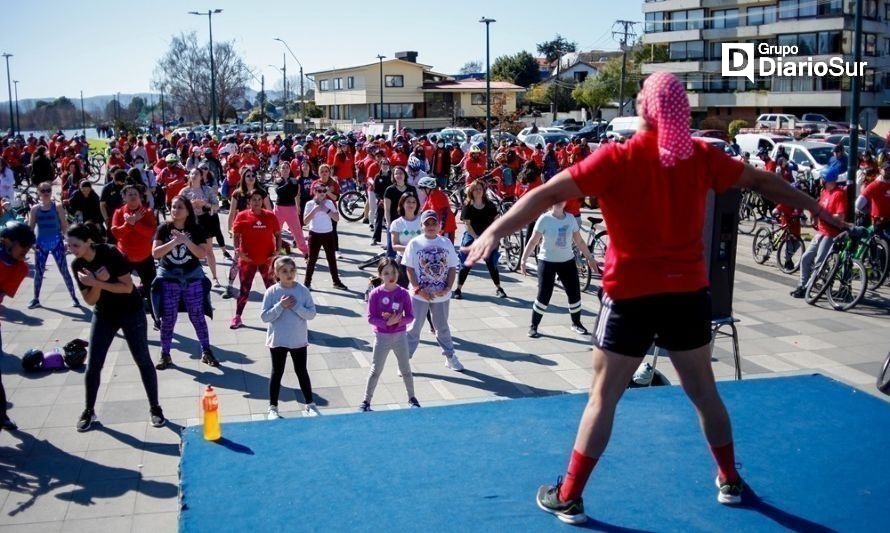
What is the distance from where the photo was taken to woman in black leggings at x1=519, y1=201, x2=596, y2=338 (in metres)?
10.6

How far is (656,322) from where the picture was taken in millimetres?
3885

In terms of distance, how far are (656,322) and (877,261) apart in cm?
1072

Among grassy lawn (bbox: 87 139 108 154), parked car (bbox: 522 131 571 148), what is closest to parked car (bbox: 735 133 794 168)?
parked car (bbox: 522 131 571 148)

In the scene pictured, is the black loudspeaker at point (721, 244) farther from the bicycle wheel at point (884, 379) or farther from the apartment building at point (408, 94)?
the apartment building at point (408, 94)

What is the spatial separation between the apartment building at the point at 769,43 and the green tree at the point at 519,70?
17806 millimetres

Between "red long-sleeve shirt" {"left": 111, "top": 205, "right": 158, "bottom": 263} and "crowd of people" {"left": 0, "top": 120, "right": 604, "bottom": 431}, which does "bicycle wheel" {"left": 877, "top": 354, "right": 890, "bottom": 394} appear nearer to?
"crowd of people" {"left": 0, "top": 120, "right": 604, "bottom": 431}

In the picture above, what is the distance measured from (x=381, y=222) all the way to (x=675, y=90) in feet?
48.2

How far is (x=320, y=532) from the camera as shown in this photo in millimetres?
3990

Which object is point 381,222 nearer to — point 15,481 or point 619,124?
point 15,481

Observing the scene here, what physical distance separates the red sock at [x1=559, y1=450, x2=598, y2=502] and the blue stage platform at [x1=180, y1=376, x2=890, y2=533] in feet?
0.49

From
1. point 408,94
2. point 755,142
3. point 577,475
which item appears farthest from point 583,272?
point 408,94

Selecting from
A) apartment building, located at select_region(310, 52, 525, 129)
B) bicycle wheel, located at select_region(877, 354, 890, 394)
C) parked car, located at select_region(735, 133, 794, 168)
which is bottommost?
bicycle wheel, located at select_region(877, 354, 890, 394)

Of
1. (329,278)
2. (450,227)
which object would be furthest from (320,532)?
(329,278)

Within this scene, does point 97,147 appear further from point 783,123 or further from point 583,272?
point 583,272
